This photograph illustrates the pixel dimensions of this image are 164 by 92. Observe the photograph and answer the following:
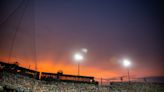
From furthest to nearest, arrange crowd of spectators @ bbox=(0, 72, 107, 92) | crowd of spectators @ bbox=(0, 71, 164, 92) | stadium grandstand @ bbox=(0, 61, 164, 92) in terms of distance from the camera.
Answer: stadium grandstand @ bbox=(0, 61, 164, 92), crowd of spectators @ bbox=(0, 72, 107, 92), crowd of spectators @ bbox=(0, 71, 164, 92)

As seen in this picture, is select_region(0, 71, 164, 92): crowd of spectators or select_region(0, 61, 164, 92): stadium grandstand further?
select_region(0, 61, 164, 92): stadium grandstand

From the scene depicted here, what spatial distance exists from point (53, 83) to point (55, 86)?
19.9 inches

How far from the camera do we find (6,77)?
20.3 meters

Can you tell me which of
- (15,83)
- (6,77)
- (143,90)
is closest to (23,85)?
(15,83)

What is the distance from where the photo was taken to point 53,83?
26.3 metres

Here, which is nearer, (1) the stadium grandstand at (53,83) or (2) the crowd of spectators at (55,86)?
(2) the crowd of spectators at (55,86)

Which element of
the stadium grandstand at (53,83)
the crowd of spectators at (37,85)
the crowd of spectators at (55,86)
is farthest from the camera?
the stadium grandstand at (53,83)

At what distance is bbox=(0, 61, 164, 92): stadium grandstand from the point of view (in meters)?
20.9

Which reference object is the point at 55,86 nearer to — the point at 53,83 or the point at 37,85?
the point at 53,83

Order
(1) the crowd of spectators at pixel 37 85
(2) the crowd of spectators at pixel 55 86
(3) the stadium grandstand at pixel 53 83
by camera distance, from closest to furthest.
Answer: (2) the crowd of spectators at pixel 55 86 < (1) the crowd of spectators at pixel 37 85 < (3) the stadium grandstand at pixel 53 83

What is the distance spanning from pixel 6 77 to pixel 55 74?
8502 millimetres

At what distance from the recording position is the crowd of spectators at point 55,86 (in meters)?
20.1

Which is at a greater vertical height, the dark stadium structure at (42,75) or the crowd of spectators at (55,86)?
the dark stadium structure at (42,75)

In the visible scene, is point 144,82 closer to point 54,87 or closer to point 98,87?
point 98,87
